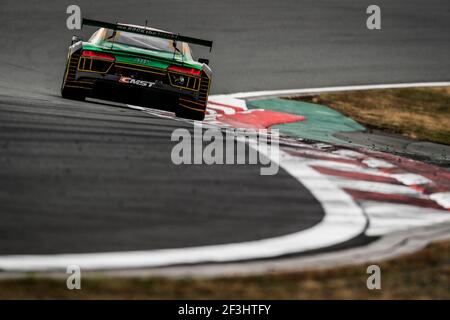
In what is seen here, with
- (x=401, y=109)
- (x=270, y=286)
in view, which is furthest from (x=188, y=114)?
(x=270, y=286)

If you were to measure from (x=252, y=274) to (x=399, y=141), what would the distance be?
22.9ft

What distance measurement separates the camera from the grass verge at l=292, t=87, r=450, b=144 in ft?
40.1

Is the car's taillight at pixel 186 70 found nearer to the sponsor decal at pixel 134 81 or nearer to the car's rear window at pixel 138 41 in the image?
the sponsor decal at pixel 134 81

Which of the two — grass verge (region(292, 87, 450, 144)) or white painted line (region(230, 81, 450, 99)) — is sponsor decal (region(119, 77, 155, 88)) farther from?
white painted line (region(230, 81, 450, 99))

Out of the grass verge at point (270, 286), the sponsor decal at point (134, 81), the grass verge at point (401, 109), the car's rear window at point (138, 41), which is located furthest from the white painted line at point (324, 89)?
the grass verge at point (270, 286)

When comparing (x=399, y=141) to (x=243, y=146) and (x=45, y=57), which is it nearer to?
(x=243, y=146)

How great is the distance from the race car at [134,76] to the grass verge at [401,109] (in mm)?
3098

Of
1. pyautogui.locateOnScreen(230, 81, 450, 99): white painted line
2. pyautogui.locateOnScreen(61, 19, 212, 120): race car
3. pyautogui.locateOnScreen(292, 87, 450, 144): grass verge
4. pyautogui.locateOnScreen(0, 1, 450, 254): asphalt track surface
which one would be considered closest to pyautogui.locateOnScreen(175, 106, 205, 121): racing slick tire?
pyautogui.locateOnScreen(61, 19, 212, 120): race car

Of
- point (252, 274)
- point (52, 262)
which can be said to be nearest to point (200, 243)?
point (252, 274)

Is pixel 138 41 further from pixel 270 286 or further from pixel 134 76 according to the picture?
pixel 270 286

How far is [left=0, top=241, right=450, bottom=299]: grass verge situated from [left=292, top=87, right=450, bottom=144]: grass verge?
7107 millimetres

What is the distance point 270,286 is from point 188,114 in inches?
218

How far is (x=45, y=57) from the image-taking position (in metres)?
15.0

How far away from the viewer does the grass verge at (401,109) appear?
1223cm
